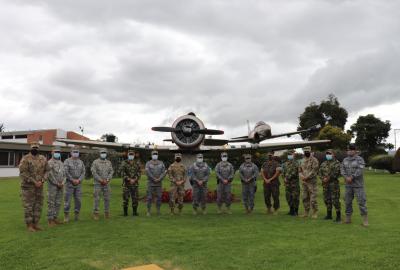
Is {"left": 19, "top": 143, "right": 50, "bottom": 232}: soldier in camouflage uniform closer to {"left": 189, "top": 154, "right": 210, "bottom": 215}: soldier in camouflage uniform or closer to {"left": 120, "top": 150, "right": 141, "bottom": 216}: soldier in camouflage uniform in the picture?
{"left": 120, "top": 150, "right": 141, "bottom": 216}: soldier in camouflage uniform

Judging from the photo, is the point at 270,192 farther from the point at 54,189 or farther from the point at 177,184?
the point at 54,189

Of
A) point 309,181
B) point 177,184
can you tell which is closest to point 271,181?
point 309,181

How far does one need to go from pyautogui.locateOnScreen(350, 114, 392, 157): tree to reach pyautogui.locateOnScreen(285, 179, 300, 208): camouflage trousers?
4222 centimetres

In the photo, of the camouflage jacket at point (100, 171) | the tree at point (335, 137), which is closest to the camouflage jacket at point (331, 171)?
the camouflage jacket at point (100, 171)

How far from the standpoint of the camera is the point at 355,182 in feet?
28.8

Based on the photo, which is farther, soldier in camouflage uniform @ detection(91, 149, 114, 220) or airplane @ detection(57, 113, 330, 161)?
airplane @ detection(57, 113, 330, 161)

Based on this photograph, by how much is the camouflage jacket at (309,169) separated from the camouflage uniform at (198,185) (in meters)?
2.94

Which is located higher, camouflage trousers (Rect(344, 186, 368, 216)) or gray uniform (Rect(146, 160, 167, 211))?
gray uniform (Rect(146, 160, 167, 211))

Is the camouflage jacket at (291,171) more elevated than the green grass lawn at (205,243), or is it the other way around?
the camouflage jacket at (291,171)

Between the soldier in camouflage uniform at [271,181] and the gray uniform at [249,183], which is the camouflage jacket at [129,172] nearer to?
the gray uniform at [249,183]

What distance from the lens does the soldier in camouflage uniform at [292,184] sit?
10523 mm

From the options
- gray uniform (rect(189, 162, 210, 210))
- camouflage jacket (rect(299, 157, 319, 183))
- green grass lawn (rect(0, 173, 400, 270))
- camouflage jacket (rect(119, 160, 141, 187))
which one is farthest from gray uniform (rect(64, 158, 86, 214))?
camouflage jacket (rect(299, 157, 319, 183))

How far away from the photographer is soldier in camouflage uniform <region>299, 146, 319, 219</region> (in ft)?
32.5

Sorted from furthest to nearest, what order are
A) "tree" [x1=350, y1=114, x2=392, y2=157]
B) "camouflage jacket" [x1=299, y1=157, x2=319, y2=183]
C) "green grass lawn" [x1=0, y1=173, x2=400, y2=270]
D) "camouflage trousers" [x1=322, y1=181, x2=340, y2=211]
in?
"tree" [x1=350, y1=114, x2=392, y2=157] → "camouflage jacket" [x1=299, y1=157, x2=319, y2=183] → "camouflage trousers" [x1=322, y1=181, x2=340, y2=211] → "green grass lawn" [x1=0, y1=173, x2=400, y2=270]
